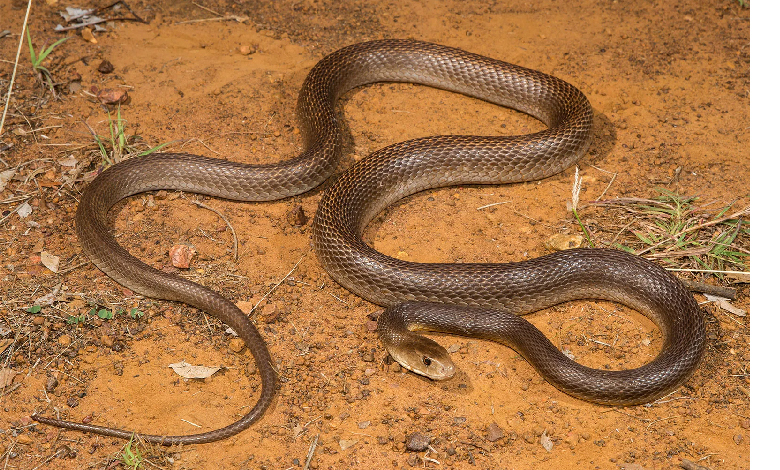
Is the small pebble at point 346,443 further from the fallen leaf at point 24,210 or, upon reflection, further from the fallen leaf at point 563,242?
the fallen leaf at point 24,210

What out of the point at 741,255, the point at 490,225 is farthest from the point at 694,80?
the point at 490,225

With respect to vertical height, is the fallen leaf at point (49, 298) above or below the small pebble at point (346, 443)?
below

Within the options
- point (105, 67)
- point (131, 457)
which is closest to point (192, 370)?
point (131, 457)

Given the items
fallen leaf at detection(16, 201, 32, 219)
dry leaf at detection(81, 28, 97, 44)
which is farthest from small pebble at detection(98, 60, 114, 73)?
fallen leaf at detection(16, 201, 32, 219)

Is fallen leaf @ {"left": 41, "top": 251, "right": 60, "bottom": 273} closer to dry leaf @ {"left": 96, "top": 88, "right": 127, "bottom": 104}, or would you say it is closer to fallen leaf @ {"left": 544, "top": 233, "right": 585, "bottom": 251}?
dry leaf @ {"left": 96, "top": 88, "right": 127, "bottom": 104}

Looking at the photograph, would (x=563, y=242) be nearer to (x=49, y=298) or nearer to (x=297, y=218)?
(x=297, y=218)

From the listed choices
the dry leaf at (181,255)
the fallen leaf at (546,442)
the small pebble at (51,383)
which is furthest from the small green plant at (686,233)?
the small pebble at (51,383)
